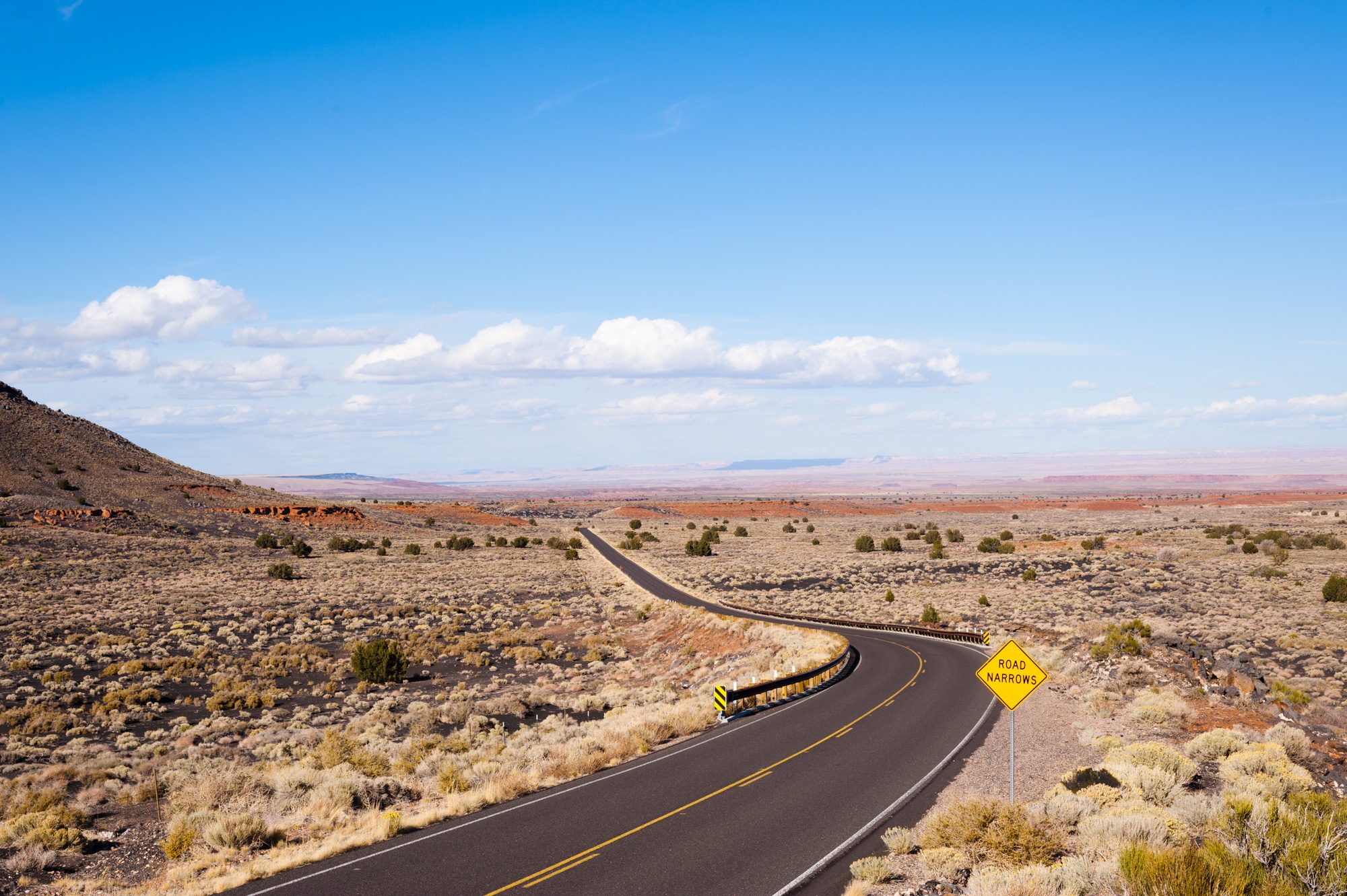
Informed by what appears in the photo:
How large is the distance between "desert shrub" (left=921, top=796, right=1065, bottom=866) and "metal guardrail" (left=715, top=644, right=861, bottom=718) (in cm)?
1047

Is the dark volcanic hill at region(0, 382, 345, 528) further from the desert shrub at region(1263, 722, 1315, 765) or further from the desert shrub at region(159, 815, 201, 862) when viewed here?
the desert shrub at region(1263, 722, 1315, 765)

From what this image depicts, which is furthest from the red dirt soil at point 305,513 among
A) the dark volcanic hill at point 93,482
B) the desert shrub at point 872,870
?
the desert shrub at point 872,870

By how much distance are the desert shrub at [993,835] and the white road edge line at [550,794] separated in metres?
7.05

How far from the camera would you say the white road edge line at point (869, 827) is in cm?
1105

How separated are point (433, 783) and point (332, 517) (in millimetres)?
94921

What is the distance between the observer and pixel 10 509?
239 ft

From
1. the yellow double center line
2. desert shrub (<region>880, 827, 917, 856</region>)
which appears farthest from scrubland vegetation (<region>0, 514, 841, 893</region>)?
desert shrub (<region>880, 827, 917, 856</region>)

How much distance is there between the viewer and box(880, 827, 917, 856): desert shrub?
11.8 m

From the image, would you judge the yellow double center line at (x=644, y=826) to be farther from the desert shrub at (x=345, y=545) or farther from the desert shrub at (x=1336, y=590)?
the desert shrub at (x=345, y=545)

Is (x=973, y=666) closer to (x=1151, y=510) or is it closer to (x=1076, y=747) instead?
(x=1076, y=747)

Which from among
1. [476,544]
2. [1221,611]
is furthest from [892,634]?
[476,544]

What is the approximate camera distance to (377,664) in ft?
102

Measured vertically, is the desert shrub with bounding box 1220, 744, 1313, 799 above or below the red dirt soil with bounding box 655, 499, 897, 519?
above

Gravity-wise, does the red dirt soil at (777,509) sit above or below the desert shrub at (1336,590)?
below
